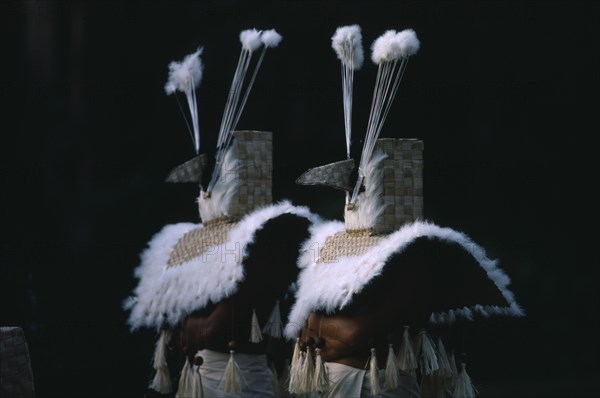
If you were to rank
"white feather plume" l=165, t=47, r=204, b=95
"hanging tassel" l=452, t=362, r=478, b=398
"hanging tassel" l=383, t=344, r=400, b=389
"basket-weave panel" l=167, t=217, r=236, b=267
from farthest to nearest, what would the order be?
"white feather plume" l=165, t=47, r=204, b=95, "basket-weave panel" l=167, t=217, r=236, b=267, "hanging tassel" l=452, t=362, r=478, b=398, "hanging tassel" l=383, t=344, r=400, b=389

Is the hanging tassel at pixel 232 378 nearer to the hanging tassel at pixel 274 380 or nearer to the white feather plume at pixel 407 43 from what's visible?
the hanging tassel at pixel 274 380

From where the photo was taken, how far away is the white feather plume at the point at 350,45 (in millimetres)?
3975

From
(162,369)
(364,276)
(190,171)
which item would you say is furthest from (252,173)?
(364,276)

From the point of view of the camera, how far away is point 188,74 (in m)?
4.85

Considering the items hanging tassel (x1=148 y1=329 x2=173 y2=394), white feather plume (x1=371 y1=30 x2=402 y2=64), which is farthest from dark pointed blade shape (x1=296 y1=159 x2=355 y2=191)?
hanging tassel (x1=148 y1=329 x2=173 y2=394)

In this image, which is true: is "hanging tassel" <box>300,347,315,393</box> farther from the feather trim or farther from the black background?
the black background

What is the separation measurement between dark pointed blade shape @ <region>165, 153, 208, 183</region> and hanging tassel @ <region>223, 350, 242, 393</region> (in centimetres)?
94

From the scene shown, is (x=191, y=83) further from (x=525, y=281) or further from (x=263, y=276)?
(x=525, y=281)

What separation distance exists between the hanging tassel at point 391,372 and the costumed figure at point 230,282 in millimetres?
871

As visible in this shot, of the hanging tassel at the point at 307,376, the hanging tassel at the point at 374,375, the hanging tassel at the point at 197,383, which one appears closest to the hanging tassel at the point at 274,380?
the hanging tassel at the point at 197,383

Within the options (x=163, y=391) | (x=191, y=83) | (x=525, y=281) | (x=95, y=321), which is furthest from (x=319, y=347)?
(x=525, y=281)

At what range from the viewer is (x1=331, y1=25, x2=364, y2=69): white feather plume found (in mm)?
3975

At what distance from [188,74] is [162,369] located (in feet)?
4.86

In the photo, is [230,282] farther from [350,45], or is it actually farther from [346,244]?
[350,45]
